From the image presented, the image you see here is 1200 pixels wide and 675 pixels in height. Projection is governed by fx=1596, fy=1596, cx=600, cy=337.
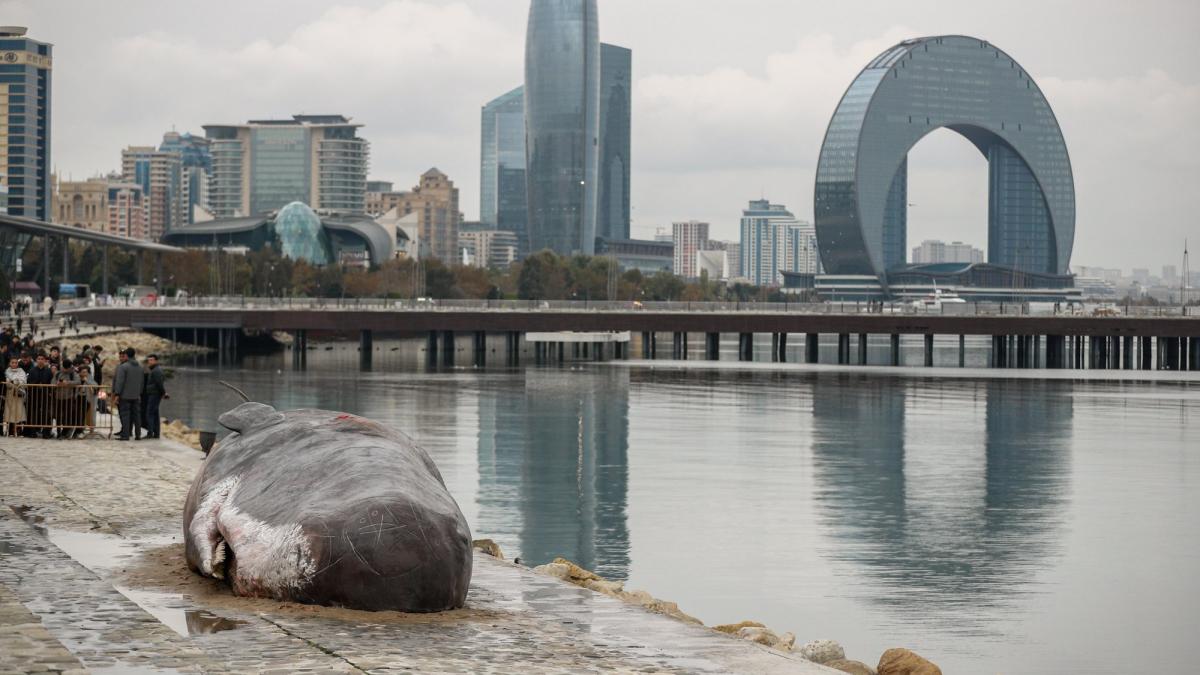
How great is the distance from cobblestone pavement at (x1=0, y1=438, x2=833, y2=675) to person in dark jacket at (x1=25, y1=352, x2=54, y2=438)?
1172 cm

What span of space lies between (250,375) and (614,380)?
18776 mm

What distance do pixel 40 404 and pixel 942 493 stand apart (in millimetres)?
18848

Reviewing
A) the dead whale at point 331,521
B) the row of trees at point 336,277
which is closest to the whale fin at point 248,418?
the dead whale at point 331,521

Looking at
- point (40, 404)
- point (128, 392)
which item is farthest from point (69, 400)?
point (128, 392)

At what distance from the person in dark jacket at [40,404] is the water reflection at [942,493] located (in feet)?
46.7

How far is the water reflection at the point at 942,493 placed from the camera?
24.1 metres

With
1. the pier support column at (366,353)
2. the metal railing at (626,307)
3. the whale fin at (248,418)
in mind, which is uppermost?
Result: the metal railing at (626,307)

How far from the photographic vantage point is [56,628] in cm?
1209

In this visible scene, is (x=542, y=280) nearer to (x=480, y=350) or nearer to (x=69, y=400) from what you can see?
(x=480, y=350)

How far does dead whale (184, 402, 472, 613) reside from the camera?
12711 millimetres

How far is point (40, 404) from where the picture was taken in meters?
28.8

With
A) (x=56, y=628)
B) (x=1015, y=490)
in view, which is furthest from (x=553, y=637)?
(x=1015, y=490)

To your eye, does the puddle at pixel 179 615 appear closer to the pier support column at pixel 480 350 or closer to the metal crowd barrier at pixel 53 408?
the metal crowd barrier at pixel 53 408

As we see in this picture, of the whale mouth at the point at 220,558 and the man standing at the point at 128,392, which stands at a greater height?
the man standing at the point at 128,392
